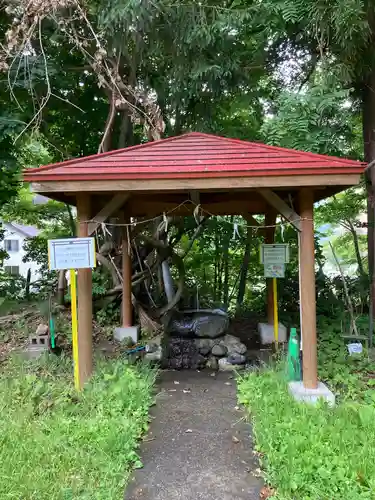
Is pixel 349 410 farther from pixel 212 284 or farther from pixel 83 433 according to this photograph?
pixel 212 284

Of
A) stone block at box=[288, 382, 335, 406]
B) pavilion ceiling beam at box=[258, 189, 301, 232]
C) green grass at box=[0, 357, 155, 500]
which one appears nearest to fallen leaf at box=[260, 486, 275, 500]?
green grass at box=[0, 357, 155, 500]

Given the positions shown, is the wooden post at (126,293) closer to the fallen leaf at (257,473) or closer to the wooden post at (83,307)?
the wooden post at (83,307)

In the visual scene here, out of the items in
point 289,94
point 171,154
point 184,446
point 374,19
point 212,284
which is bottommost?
point 184,446

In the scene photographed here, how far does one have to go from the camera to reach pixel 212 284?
10.5 metres

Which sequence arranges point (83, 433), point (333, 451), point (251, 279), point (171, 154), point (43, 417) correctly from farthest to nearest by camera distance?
point (251, 279)
point (171, 154)
point (43, 417)
point (83, 433)
point (333, 451)

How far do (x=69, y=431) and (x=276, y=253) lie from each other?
3464mm

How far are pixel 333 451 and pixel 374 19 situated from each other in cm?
584

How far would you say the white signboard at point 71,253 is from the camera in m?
3.94

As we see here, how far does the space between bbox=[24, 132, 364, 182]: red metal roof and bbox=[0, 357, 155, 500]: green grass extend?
2233mm

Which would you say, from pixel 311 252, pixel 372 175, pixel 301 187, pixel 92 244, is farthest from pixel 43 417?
pixel 372 175

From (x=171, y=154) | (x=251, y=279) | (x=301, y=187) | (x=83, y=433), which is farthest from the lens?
(x=251, y=279)

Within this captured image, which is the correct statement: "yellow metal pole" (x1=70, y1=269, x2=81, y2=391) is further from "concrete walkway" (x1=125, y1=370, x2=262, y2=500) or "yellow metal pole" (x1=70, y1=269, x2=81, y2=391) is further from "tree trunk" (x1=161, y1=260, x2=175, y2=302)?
"tree trunk" (x1=161, y1=260, x2=175, y2=302)

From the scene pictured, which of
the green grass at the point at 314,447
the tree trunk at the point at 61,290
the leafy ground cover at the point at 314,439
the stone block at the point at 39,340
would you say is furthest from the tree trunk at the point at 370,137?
the tree trunk at the point at 61,290

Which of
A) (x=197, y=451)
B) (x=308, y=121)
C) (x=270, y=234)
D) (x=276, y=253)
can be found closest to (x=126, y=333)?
(x=276, y=253)
